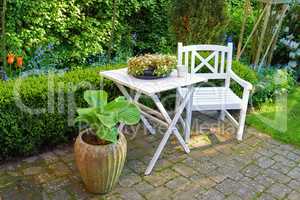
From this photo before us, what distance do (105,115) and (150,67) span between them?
828 millimetres

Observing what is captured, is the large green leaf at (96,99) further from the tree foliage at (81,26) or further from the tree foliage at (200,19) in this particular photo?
the tree foliage at (200,19)

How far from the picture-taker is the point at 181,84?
11.0ft

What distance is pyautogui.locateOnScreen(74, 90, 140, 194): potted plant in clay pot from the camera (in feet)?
9.30

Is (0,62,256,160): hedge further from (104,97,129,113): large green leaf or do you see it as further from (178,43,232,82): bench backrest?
(178,43,232,82): bench backrest

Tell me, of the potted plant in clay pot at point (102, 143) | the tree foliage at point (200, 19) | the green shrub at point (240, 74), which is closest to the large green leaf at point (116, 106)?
the potted plant in clay pot at point (102, 143)

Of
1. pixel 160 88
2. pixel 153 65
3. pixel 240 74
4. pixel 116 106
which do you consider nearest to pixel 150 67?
pixel 153 65

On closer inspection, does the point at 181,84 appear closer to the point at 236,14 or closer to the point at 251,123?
the point at 251,123

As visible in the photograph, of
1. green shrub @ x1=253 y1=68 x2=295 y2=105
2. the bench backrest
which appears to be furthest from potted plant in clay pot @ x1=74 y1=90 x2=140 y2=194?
green shrub @ x1=253 y1=68 x2=295 y2=105

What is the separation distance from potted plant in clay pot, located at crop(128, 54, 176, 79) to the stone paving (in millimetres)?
854

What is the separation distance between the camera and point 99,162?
2844mm

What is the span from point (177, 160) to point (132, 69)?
1.02 m

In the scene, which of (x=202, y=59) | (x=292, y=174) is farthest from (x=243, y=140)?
(x=202, y=59)

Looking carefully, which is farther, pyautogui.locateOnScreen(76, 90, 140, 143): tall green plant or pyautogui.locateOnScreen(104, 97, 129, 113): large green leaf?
pyautogui.locateOnScreen(104, 97, 129, 113): large green leaf

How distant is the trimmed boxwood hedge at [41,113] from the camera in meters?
3.35
